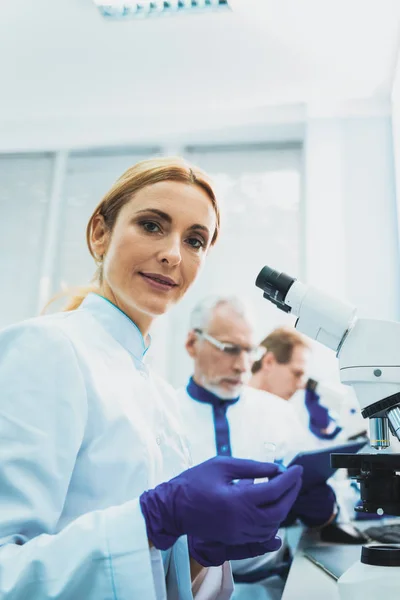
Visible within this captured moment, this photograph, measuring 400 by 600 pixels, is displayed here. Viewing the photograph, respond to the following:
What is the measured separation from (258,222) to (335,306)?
107 inches

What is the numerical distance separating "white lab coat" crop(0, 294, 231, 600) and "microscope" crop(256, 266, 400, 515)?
0.35m

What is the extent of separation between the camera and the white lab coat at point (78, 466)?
68cm

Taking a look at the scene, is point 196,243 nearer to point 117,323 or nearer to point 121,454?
point 117,323

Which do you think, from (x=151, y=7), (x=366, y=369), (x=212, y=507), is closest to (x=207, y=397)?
(x=366, y=369)

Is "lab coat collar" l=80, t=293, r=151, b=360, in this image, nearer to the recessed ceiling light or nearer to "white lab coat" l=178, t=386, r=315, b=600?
"white lab coat" l=178, t=386, r=315, b=600

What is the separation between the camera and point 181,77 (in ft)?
10.3

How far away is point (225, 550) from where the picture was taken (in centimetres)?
90

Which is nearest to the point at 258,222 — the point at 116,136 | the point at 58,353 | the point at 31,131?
the point at 116,136

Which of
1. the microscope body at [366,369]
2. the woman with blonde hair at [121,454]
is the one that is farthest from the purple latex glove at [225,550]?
the microscope body at [366,369]

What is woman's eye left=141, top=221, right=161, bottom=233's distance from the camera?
106cm

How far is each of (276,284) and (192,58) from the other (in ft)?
8.05

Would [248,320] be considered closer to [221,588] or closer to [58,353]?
[221,588]

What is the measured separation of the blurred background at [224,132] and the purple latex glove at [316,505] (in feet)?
4.39

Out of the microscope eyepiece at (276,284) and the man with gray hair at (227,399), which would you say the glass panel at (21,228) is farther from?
the microscope eyepiece at (276,284)
